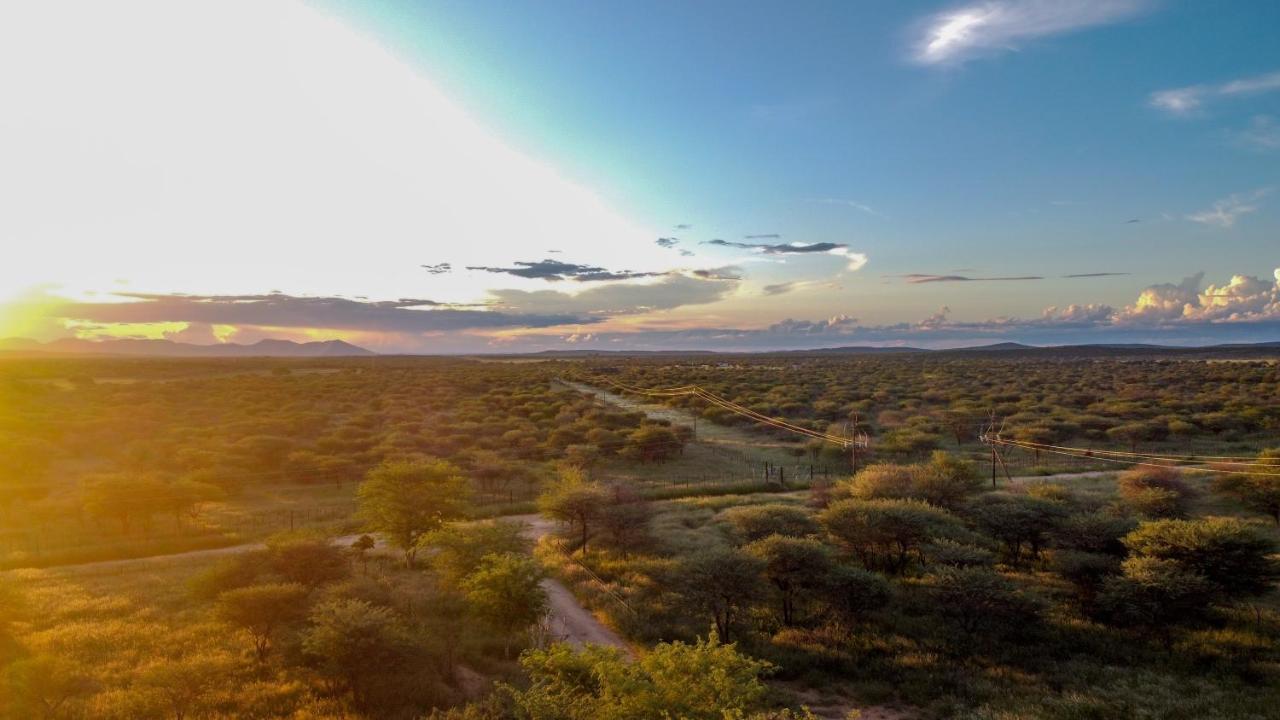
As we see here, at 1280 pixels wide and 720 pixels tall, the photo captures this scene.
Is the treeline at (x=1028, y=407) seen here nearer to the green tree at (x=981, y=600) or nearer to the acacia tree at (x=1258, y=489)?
the acacia tree at (x=1258, y=489)

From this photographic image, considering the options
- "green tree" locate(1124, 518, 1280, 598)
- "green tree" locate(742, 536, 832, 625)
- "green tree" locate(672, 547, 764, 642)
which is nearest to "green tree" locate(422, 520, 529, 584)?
"green tree" locate(672, 547, 764, 642)

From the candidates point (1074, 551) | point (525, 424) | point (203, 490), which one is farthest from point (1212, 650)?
point (525, 424)

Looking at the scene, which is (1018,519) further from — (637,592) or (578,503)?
(578,503)

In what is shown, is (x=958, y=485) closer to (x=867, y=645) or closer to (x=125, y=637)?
(x=867, y=645)

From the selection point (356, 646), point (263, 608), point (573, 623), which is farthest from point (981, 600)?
point (263, 608)

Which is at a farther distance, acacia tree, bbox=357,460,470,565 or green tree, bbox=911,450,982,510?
green tree, bbox=911,450,982,510

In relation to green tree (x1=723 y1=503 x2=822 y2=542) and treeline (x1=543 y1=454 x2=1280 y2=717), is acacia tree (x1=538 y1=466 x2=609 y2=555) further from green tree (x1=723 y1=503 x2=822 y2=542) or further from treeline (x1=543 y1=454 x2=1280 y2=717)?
green tree (x1=723 y1=503 x2=822 y2=542)
